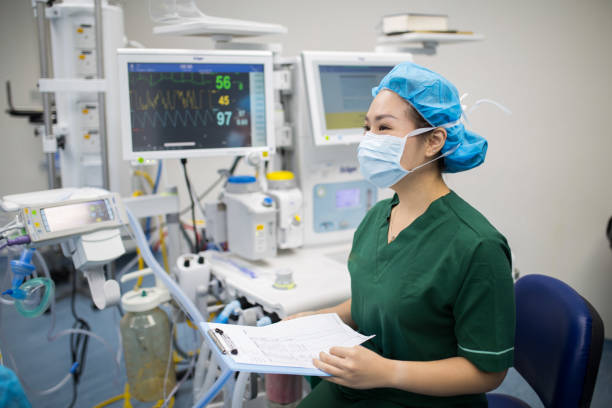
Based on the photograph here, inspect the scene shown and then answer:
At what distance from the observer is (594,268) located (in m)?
2.70

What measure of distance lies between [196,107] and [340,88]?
0.57 meters

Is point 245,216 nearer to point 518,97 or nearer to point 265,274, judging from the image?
point 265,274

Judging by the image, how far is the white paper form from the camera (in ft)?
3.33

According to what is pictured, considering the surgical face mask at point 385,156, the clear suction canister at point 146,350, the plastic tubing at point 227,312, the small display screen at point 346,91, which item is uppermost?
the small display screen at point 346,91

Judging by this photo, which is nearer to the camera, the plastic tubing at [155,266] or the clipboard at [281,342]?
the clipboard at [281,342]

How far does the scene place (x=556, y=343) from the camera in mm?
1207

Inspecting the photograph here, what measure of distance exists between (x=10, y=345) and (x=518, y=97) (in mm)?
3065

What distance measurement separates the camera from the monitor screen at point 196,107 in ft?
5.59

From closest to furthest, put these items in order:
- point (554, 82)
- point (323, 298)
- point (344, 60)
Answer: point (323, 298), point (344, 60), point (554, 82)

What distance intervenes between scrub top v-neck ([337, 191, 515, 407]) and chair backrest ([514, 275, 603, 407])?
0.20m

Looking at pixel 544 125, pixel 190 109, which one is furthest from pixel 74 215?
pixel 544 125

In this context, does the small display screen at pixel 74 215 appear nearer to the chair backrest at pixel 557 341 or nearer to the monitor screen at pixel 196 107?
the monitor screen at pixel 196 107

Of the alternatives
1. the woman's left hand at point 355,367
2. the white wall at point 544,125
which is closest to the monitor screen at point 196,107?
the woman's left hand at point 355,367

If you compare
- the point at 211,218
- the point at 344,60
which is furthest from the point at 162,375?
the point at 344,60
